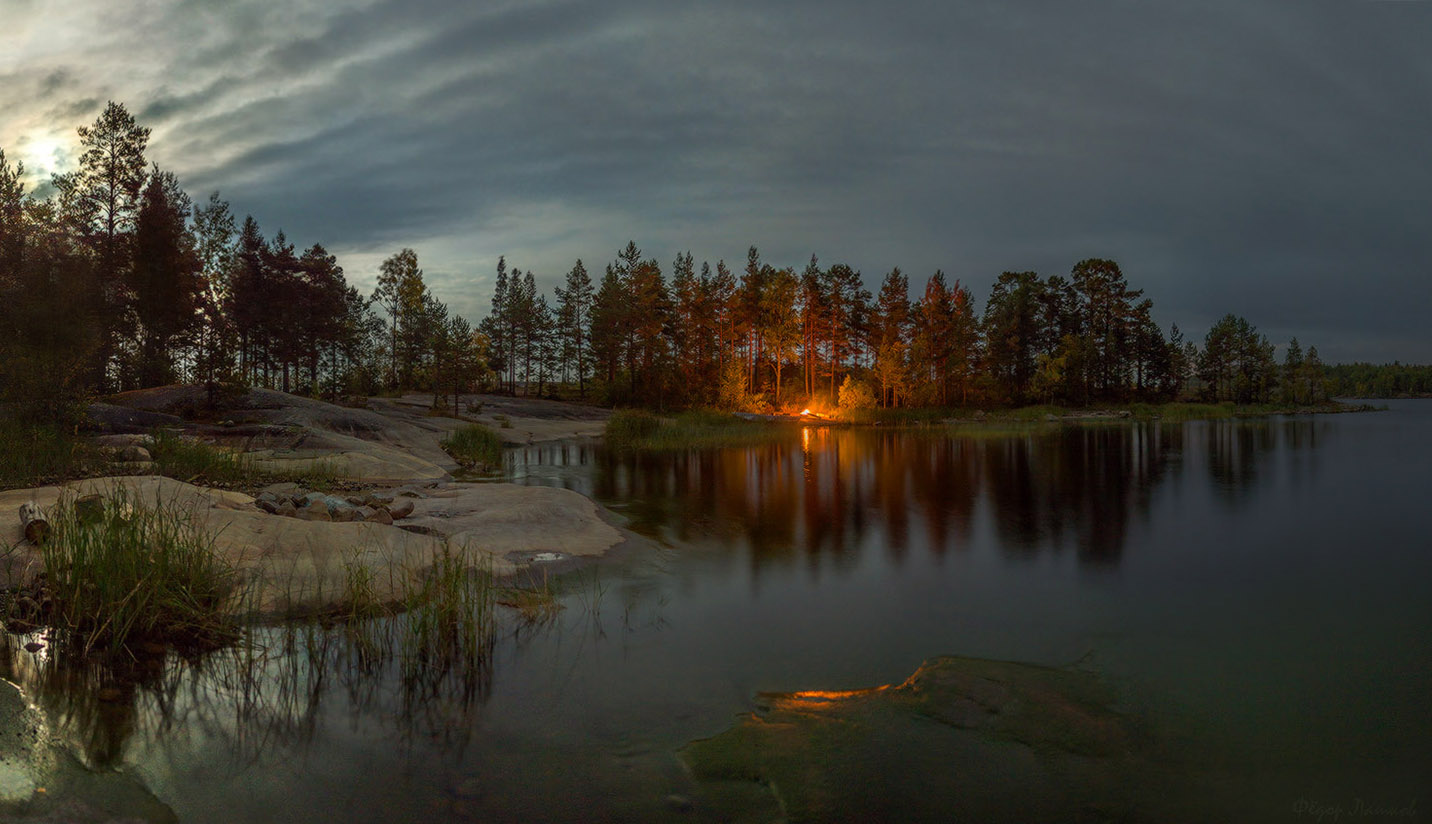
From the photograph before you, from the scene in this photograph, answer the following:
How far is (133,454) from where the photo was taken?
1397cm

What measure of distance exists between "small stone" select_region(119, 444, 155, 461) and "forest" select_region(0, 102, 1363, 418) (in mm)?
3379

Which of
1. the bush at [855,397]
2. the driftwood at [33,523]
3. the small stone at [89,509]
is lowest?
the driftwood at [33,523]

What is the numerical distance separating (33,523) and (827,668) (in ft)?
27.6

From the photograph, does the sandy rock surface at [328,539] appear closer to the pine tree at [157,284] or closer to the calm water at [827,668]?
the calm water at [827,668]

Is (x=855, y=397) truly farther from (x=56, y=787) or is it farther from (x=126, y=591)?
(x=56, y=787)

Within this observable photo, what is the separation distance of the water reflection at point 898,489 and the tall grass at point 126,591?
6.85 metres

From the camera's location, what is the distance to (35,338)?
17828 mm

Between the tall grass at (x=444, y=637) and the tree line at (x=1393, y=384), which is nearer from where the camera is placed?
the tall grass at (x=444, y=637)

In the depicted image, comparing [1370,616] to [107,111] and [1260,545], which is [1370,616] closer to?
[1260,545]

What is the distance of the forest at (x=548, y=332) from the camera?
30.2 m

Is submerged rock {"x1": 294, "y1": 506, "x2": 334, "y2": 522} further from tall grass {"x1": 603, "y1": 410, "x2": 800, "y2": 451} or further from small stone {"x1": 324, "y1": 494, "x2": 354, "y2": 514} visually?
tall grass {"x1": 603, "y1": 410, "x2": 800, "y2": 451}

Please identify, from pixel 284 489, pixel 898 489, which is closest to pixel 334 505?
pixel 284 489

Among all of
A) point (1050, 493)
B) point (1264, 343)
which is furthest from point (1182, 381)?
point (1050, 493)

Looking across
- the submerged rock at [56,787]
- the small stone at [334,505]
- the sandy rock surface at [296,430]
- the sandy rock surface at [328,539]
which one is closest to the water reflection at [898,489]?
the sandy rock surface at [328,539]
